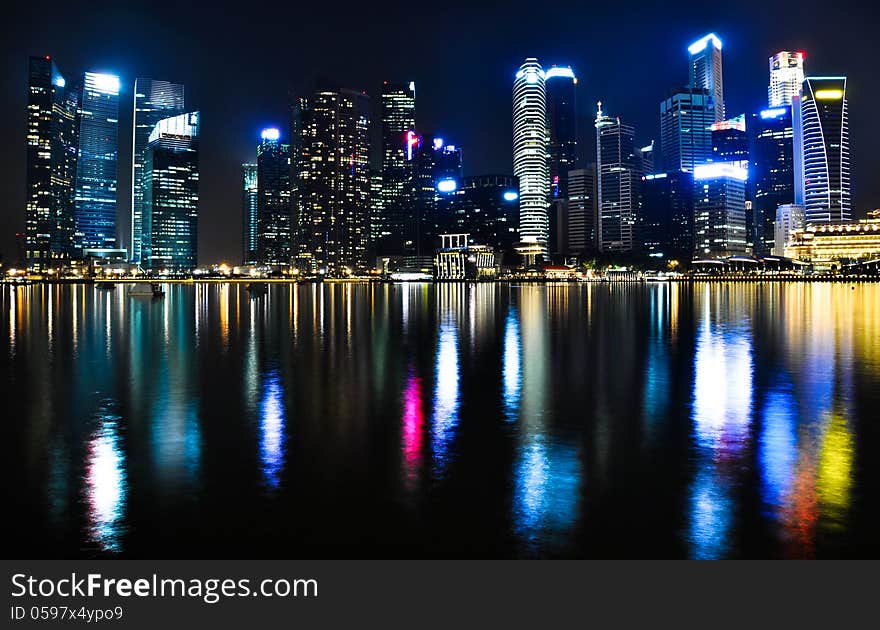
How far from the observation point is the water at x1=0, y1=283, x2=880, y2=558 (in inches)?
346

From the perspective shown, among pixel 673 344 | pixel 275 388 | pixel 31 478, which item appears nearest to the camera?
pixel 31 478

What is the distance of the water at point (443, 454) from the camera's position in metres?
8.80

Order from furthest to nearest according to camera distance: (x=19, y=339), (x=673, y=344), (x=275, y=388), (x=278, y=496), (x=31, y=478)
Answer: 1. (x=19, y=339)
2. (x=673, y=344)
3. (x=275, y=388)
4. (x=31, y=478)
5. (x=278, y=496)

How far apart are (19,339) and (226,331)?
995cm

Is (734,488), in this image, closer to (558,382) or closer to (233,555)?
(233,555)

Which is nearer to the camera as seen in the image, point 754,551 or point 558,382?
point 754,551

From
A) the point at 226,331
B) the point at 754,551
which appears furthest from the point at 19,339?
the point at 754,551

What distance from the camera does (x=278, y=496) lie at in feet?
34.1

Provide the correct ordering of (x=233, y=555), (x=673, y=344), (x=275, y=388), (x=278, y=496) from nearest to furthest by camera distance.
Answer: (x=233, y=555) < (x=278, y=496) < (x=275, y=388) < (x=673, y=344)

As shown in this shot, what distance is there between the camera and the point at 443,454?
1284 centimetres
